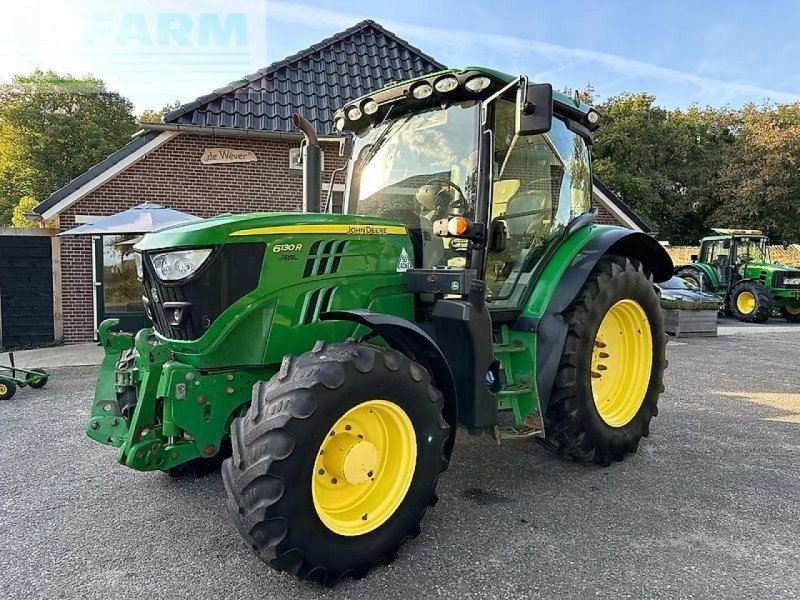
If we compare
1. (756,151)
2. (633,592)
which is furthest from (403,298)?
(756,151)

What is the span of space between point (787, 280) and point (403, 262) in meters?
15.4

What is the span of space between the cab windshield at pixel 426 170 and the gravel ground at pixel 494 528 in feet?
4.98

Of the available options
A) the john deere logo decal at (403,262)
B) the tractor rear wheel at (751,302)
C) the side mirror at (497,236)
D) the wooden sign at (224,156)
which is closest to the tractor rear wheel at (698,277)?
the tractor rear wheel at (751,302)

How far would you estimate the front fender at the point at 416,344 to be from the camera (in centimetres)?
262

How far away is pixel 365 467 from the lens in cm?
253

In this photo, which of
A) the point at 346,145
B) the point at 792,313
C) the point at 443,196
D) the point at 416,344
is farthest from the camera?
the point at 792,313

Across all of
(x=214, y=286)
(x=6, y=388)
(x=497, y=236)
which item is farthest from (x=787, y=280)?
(x=6, y=388)

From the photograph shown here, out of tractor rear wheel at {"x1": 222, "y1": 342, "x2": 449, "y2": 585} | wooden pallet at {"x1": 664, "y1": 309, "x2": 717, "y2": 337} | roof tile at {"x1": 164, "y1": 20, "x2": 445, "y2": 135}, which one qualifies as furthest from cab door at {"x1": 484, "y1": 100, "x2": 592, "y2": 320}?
wooden pallet at {"x1": 664, "y1": 309, "x2": 717, "y2": 337}

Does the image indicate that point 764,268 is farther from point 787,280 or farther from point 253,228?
point 253,228

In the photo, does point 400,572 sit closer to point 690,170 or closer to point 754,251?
point 754,251

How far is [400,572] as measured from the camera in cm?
252

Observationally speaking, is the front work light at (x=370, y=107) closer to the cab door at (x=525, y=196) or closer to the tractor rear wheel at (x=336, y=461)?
the cab door at (x=525, y=196)

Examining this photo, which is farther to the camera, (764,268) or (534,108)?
(764,268)

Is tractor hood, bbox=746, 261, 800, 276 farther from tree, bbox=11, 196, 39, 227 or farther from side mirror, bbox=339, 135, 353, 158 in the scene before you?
tree, bbox=11, 196, 39, 227
